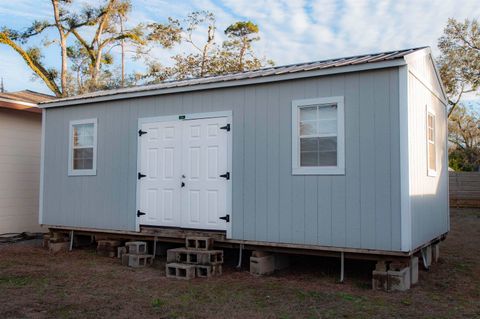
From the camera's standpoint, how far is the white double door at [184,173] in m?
8.06

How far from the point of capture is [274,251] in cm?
755

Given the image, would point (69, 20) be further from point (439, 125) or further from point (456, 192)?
point (439, 125)

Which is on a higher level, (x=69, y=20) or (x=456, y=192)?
(x=69, y=20)

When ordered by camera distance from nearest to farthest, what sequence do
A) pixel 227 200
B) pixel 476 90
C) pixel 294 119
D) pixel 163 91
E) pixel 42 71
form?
pixel 294 119
pixel 227 200
pixel 163 91
pixel 476 90
pixel 42 71

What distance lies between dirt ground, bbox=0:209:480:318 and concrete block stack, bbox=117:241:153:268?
20cm

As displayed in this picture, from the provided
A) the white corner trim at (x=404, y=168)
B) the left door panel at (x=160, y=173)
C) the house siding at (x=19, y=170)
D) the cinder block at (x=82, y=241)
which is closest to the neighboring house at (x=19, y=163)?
the house siding at (x=19, y=170)

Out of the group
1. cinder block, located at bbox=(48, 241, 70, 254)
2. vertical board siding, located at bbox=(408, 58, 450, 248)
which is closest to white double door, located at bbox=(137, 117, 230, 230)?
cinder block, located at bbox=(48, 241, 70, 254)

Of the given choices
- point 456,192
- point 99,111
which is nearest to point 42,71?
point 99,111

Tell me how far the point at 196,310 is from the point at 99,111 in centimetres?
526

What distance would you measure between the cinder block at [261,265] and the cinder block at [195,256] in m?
0.53

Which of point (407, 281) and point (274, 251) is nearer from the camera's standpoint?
point (407, 281)

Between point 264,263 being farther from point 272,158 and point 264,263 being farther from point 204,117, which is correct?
point 204,117

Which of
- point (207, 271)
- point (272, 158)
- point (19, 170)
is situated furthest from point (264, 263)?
point (19, 170)

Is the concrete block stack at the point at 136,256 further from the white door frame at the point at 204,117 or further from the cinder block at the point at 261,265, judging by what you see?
the cinder block at the point at 261,265
